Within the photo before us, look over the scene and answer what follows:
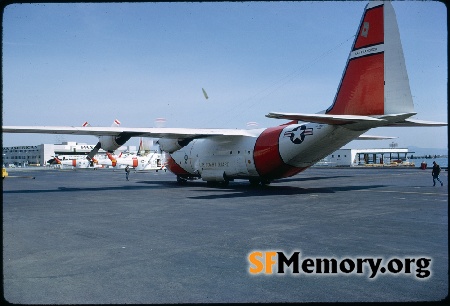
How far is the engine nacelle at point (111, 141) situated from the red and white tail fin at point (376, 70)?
14154mm

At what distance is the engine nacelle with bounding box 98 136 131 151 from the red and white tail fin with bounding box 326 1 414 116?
14.2m

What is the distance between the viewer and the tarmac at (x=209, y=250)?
557 cm

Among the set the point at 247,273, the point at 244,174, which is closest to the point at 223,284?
the point at 247,273

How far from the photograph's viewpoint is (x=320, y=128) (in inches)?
767

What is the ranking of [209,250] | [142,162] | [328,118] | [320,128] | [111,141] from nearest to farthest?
1. [209,250]
2. [328,118]
3. [320,128]
4. [111,141]
5. [142,162]

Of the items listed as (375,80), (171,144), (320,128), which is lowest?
(171,144)

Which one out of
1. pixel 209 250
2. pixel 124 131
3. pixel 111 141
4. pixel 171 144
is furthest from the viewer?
pixel 171 144

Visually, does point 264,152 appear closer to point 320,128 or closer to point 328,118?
point 320,128

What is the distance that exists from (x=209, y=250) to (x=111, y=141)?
19.4 meters

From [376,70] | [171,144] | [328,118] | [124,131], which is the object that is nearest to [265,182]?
[171,144]

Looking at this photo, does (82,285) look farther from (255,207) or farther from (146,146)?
(146,146)

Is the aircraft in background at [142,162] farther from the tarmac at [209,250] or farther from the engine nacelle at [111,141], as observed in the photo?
the tarmac at [209,250]

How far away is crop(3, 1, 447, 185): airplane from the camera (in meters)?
16.8

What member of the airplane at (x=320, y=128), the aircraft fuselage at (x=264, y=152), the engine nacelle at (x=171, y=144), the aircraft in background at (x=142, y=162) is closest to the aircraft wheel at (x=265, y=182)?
the airplane at (x=320, y=128)
